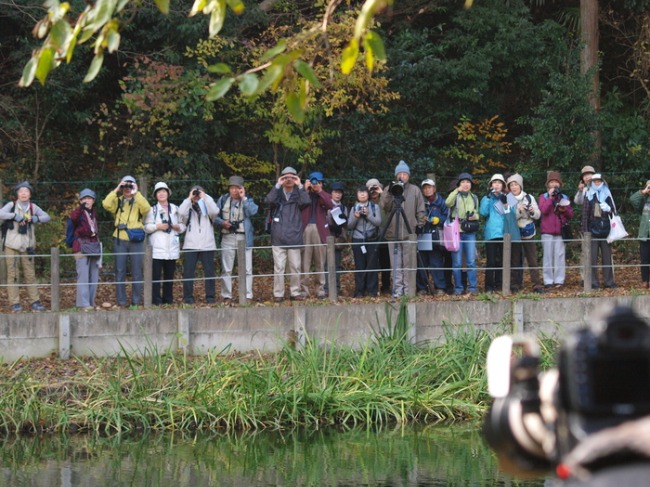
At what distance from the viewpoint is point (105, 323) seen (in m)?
13.1

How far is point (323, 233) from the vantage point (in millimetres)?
14922

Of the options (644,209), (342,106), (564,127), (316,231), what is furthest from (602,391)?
(564,127)

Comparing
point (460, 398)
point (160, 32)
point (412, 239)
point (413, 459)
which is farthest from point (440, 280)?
point (160, 32)

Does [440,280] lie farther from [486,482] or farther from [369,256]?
[486,482]

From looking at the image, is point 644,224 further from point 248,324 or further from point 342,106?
point 342,106

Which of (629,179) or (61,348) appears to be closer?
(61,348)

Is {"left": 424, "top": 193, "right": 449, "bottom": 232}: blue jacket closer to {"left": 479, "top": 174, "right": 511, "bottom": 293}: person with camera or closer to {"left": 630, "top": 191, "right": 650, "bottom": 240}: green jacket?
{"left": 479, "top": 174, "right": 511, "bottom": 293}: person with camera

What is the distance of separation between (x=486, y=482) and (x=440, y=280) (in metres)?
4.80

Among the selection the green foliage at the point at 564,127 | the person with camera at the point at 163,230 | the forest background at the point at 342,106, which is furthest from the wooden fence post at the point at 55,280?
the green foliage at the point at 564,127

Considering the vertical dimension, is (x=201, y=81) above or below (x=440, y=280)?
above

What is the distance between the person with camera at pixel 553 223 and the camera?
14992 mm

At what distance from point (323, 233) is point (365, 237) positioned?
0.54m

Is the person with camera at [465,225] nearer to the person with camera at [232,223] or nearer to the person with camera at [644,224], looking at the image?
the person with camera at [644,224]

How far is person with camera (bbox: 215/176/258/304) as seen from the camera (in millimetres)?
14352
